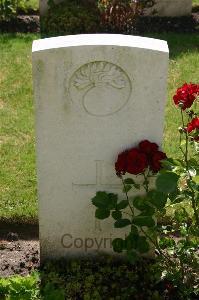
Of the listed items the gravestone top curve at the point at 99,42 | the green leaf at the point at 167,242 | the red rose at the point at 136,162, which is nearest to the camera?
the gravestone top curve at the point at 99,42

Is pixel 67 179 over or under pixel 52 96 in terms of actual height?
under

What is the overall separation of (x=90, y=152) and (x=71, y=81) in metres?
0.49

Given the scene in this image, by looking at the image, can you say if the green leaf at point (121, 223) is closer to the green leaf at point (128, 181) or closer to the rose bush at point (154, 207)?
the rose bush at point (154, 207)

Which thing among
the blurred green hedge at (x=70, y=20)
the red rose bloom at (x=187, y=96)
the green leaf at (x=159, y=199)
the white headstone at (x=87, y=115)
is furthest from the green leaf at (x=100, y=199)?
the blurred green hedge at (x=70, y=20)

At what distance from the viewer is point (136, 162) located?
3627 millimetres

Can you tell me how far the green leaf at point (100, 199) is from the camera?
380 centimetres

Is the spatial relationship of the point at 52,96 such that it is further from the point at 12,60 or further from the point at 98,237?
the point at 12,60

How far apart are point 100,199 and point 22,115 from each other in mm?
2396

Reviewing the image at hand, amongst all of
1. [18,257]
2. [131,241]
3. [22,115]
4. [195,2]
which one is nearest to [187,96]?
[131,241]

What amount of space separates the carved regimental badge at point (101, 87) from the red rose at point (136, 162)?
11.4 inches

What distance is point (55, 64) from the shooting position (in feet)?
11.6

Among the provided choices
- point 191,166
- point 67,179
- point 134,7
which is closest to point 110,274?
point 67,179

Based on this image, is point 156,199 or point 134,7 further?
point 134,7

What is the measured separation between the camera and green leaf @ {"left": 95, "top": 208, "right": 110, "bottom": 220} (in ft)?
12.4
